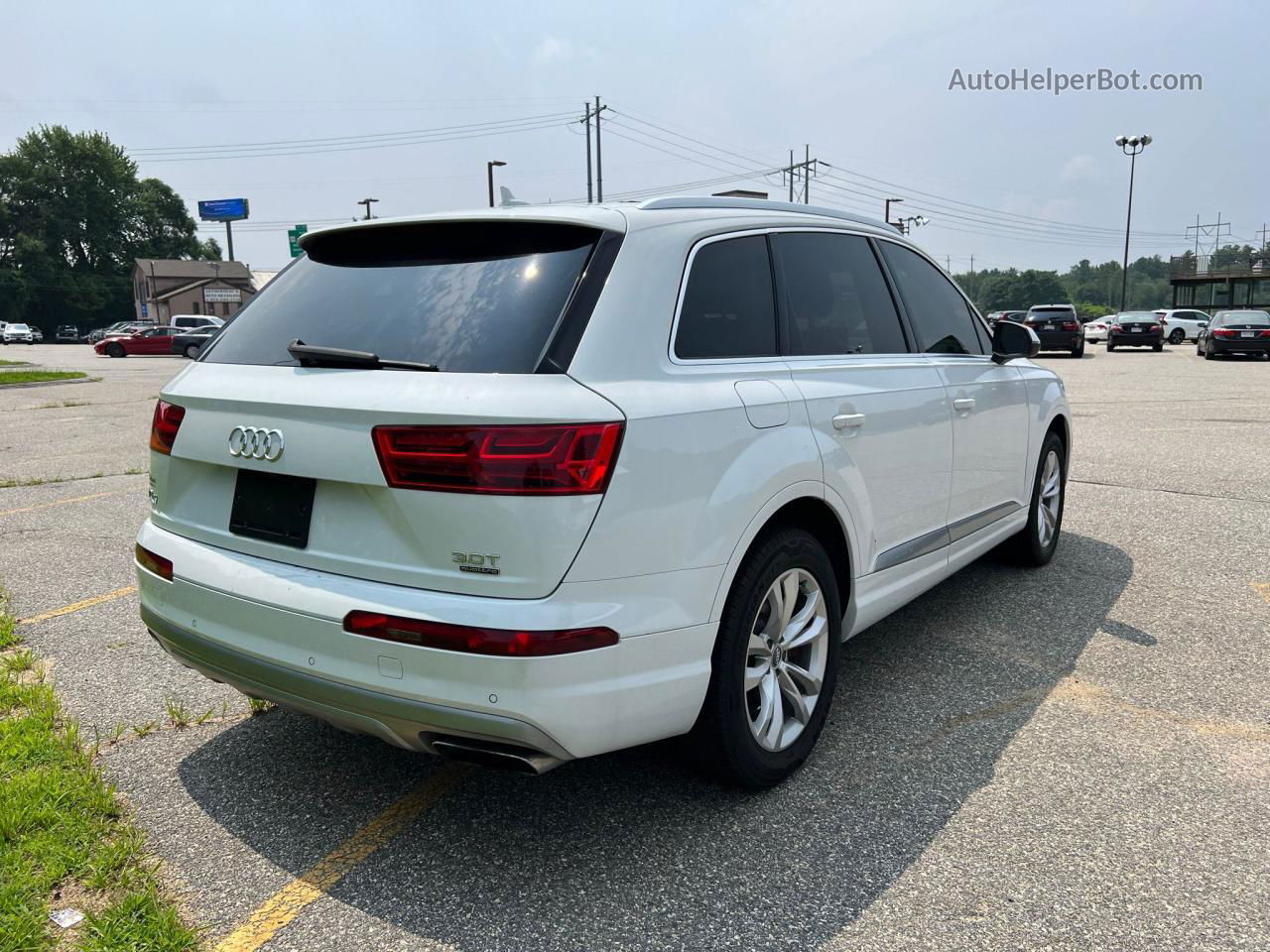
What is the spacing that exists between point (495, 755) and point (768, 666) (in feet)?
3.27

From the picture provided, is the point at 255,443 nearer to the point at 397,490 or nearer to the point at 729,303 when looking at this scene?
the point at 397,490

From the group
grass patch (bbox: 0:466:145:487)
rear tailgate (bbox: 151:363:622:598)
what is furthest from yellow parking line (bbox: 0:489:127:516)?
→ rear tailgate (bbox: 151:363:622:598)

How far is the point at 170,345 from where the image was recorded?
46.9m

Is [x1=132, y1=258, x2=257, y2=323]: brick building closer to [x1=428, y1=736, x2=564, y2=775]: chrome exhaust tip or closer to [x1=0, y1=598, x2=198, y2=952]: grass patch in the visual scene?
[x1=0, y1=598, x2=198, y2=952]: grass patch

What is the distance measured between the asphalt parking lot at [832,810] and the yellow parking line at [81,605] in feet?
0.07

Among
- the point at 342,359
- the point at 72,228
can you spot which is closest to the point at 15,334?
the point at 72,228

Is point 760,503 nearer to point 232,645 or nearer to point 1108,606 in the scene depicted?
point 232,645

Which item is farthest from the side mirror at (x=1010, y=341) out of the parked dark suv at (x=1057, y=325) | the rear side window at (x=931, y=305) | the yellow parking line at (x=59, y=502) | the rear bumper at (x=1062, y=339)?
the rear bumper at (x=1062, y=339)

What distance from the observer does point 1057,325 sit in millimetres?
30766

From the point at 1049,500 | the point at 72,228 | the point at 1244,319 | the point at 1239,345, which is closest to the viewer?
the point at 1049,500

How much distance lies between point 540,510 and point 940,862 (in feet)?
5.03

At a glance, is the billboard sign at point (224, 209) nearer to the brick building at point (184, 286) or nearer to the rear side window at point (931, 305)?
the brick building at point (184, 286)

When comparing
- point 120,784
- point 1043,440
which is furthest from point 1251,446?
point 120,784

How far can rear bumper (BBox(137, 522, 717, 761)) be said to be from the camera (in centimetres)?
231
